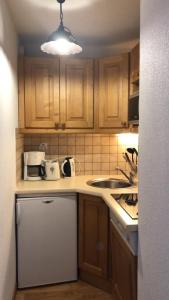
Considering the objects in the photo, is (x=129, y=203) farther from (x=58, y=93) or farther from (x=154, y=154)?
(x=58, y=93)

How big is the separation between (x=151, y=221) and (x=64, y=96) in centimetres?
177

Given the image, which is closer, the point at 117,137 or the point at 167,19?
the point at 167,19

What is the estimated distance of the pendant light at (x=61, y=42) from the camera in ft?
5.82

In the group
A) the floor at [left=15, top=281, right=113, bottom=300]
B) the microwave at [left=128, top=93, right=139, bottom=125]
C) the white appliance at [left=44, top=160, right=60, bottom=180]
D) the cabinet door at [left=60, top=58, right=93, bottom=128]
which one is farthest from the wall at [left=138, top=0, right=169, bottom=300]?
the white appliance at [left=44, top=160, right=60, bottom=180]

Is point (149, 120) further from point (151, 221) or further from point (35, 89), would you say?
point (35, 89)

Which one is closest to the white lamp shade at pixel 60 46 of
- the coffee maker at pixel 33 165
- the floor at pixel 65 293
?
the coffee maker at pixel 33 165

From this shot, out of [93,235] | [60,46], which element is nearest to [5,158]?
[60,46]

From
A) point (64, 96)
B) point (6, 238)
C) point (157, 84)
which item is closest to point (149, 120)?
point (157, 84)

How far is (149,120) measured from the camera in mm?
1197

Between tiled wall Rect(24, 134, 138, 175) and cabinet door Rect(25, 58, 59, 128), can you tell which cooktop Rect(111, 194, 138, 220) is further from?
cabinet door Rect(25, 58, 59, 128)

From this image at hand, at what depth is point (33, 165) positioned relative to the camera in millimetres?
2744

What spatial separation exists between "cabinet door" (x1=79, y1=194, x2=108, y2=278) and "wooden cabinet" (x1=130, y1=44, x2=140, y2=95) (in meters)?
1.08

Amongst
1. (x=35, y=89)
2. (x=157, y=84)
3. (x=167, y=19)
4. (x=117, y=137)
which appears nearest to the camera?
(x=167, y=19)

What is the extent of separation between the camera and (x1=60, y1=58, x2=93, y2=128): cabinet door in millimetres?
2641
